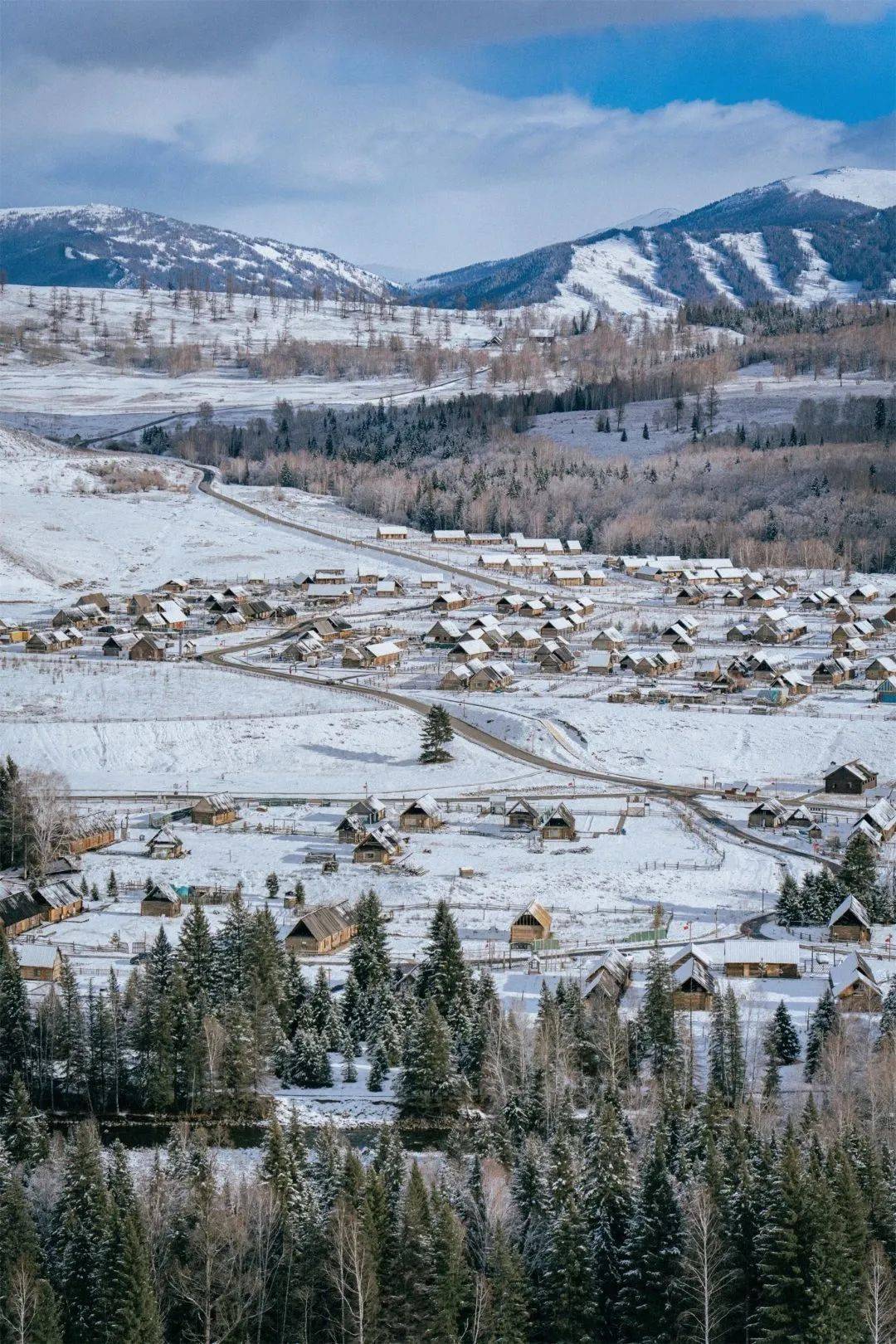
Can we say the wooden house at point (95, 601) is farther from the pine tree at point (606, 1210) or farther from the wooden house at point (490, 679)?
the pine tree at point (606, 1210)

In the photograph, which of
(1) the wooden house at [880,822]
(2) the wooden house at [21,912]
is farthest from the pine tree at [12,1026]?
(1) the wooden house at [880,822]

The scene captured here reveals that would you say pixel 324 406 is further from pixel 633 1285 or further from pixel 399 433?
pixel 633 1285

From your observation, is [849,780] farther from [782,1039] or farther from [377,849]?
[782,1039]

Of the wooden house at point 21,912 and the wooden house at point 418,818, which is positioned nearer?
the wooden house at point 21,912

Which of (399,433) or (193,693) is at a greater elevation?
(399,433)

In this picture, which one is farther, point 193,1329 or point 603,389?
point 603,389

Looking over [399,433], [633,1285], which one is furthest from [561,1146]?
[399,433]

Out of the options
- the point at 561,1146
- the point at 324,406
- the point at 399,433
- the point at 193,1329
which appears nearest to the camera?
the point at 193,1329
